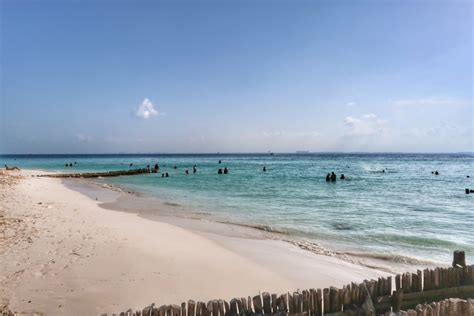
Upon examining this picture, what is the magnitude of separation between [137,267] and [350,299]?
21.1 feet

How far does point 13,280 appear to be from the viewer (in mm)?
7973

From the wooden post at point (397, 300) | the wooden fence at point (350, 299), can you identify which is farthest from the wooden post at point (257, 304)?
the wooden post at point (397, 300)

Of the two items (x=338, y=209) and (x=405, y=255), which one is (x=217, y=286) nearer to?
Result: (x=405, y=255)

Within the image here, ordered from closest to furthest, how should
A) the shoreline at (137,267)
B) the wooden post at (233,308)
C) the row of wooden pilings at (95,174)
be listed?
the wooden post at (233,308) < the shoreline at (137,267) < the row of wooden pilings at (95,174)

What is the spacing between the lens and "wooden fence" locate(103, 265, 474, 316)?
493cm

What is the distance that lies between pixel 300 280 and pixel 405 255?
5653 mm

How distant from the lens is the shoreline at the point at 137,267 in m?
7.40

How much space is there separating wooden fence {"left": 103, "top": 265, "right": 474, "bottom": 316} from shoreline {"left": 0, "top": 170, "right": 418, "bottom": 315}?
2.74 meters

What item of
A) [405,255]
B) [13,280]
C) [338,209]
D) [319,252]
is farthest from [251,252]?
[338,209]

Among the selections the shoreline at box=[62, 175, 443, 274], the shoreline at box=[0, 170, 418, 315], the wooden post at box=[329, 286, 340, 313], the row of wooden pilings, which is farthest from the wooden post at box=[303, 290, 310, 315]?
the row of wooden pilings

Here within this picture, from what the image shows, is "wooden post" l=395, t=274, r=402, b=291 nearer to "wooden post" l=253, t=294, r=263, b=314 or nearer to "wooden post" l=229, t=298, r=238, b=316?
"wooden post" l=253, t=294, r=263, b=314

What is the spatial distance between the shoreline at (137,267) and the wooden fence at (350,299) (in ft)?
9.00

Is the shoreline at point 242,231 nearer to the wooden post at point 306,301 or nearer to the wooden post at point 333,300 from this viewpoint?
the wooden post at point 333,300

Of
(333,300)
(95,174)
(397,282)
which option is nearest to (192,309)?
(333,300)
